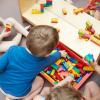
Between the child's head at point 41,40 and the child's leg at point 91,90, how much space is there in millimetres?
324

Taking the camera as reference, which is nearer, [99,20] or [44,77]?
[44,77]

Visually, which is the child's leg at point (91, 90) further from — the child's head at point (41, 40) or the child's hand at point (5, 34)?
the child's hand at point (5, 34)

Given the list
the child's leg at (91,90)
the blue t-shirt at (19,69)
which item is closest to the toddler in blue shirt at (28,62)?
the blue t-shirt at (19,69)

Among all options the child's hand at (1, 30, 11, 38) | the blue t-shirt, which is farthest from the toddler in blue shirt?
the child's hand at (1, 30, 11, 38)

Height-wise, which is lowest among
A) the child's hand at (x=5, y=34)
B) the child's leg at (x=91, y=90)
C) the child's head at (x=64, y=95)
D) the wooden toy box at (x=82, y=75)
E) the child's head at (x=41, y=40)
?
the child's leg at (x=91, y=90)

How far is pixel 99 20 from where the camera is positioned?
1.45 metres

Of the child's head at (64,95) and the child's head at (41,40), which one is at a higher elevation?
the child's head at (41,40)

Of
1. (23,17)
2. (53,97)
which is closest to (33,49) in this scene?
(53,97)

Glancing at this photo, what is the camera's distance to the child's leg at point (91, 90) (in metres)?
1.23

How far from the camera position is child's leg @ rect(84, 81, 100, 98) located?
123 centimetres

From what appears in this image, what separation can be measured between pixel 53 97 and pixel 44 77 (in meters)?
0.47

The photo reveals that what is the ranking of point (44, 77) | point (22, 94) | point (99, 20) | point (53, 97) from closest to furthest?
point (53, 97) < point (22, 94) < point (44, 77) < point (99, 20)

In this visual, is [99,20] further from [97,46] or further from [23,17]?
[23,17]

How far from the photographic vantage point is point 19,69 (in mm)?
1131
